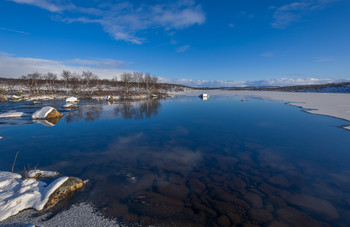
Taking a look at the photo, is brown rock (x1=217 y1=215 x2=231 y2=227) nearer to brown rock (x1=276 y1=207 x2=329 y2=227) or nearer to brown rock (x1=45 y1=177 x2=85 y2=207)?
brown rock (x1=276 y1=207 x2=329 y2=227)

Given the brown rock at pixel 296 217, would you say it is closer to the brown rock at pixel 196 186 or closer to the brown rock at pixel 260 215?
the brown rock at pixel 260 215

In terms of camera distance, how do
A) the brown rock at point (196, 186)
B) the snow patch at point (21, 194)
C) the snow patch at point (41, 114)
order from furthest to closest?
1. the snow patch at point (41, 114)
2. the brown rock at point (196, 186)
3. the snow patch at point (21, 194)

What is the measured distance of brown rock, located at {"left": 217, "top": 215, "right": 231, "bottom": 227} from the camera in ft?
12.4

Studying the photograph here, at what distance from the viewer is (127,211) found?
A: 409cm

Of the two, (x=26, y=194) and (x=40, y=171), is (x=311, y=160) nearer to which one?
(x=26, y=194)

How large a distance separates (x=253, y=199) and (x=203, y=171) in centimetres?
201

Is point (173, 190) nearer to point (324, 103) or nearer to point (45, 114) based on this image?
point (45, 114)

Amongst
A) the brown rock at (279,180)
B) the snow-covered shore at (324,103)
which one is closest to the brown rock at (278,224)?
the brown rock at (279,180)

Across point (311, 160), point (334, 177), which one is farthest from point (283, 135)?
point (334, 177)

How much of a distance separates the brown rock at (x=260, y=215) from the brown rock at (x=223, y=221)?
0.66 m

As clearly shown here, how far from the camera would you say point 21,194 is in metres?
4.34

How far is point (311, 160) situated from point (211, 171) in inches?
192

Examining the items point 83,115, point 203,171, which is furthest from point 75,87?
point 203,171

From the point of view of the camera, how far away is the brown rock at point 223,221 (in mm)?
3781
